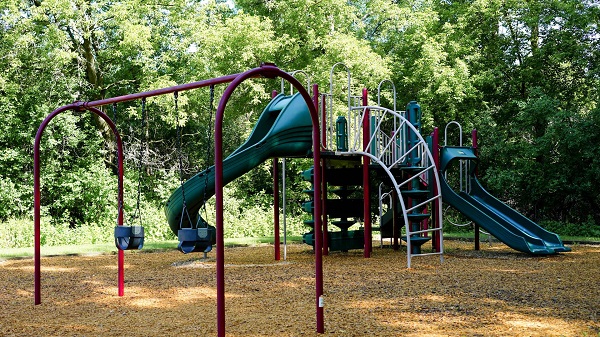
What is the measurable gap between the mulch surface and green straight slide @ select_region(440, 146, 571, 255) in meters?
0.34

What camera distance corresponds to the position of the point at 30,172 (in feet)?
68.1

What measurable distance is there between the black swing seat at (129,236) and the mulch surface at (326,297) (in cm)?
66

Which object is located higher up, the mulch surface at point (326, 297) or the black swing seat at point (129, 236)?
the black swing seat at point (129, 236)

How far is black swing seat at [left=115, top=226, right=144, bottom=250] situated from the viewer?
7234 millimetres

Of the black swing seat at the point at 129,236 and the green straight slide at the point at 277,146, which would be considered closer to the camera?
the black swing seat at the point at 129,236

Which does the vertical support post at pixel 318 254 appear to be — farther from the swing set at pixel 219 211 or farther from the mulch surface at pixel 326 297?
the mulch surface at pixel 326 297

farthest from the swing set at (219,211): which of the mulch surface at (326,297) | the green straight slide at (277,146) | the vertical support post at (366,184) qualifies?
the vertical support post at (366,184)

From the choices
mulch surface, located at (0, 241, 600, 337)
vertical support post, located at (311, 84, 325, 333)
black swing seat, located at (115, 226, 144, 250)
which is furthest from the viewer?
black swing seat, located at (115, 226, 144, 250)

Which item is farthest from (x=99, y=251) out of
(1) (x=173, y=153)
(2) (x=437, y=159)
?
(1) (x=173, y=153)

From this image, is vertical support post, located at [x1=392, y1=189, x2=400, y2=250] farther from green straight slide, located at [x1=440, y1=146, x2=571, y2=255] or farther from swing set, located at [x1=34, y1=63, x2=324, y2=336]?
swing set, located at [x1=34, y1=63, x2=324, y2=336]

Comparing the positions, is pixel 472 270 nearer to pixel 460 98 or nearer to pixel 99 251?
pixel 99 251

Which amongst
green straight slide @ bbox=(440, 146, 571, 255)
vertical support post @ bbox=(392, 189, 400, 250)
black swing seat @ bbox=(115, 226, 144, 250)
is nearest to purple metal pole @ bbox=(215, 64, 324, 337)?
black swing seat @ bbox=(115, 226, 144, 250)

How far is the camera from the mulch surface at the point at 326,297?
568 cm

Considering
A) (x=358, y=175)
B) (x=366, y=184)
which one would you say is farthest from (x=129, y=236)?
(x=358, y=175)
